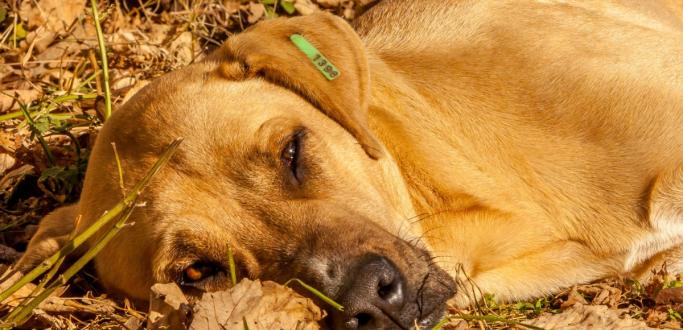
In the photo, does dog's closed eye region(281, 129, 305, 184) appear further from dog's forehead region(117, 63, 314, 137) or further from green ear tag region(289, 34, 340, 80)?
green ear tag region(289, 34, 340, 80)

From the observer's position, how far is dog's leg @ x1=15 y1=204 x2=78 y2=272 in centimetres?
423

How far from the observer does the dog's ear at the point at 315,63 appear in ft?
12.5

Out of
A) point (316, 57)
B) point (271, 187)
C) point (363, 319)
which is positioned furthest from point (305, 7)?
point (363, 319)

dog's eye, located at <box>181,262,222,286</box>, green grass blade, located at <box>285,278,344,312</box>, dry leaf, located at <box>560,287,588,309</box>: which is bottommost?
dry leaf, located at <box>560,287,588,309</box>

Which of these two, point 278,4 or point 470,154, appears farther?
point 278,4

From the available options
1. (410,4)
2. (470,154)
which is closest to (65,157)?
(410,4)

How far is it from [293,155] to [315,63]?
0.50m

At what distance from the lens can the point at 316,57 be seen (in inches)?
155

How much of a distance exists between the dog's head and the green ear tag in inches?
0.8

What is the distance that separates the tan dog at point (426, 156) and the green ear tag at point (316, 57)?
0.03 metres

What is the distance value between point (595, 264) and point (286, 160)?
5.09ft

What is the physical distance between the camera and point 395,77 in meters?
4.24

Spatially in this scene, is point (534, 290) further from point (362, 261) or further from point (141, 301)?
point (141, 301)

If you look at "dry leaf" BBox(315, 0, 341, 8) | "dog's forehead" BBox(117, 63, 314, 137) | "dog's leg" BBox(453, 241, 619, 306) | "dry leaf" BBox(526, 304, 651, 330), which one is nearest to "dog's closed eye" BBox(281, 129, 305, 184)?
"dog's forehead" BBox(117, 63, 314, 137)
